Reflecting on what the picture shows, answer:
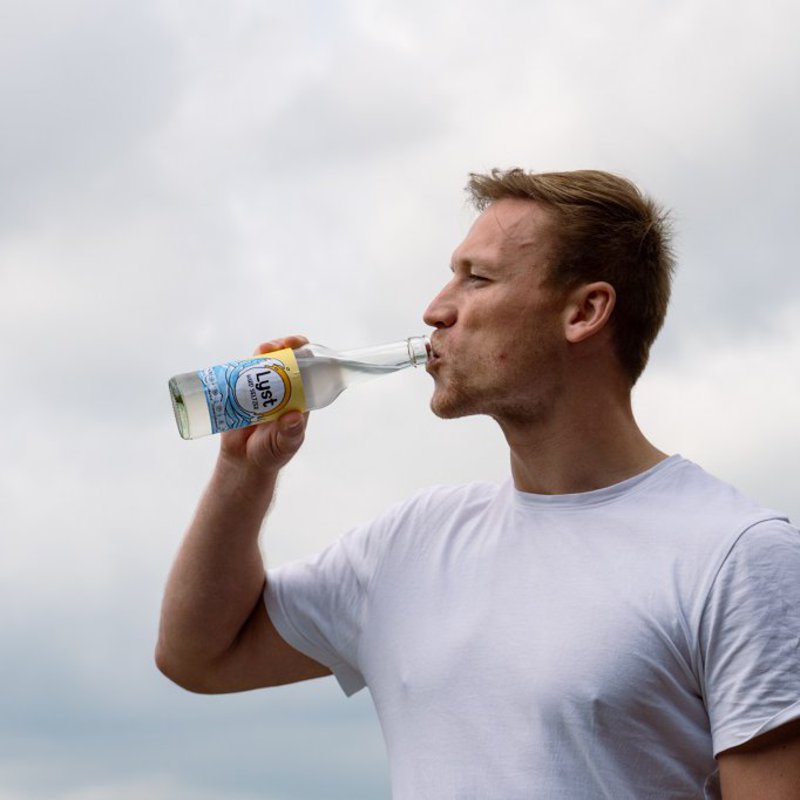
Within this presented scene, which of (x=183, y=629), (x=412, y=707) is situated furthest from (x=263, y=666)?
(x=412, y=707)

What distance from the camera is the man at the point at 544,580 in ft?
9.09

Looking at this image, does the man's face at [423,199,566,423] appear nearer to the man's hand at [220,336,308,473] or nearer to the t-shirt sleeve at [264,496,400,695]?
the man's hand at [220,336,308,473]

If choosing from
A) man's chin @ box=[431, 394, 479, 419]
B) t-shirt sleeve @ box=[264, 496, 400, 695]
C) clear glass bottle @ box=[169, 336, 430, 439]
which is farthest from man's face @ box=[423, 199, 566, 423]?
t-shirt sleeve @ box=[264, 496, 400, 695]

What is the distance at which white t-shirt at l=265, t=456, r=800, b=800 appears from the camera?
275cm

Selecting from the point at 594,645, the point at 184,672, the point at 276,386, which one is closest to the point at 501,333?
the point at 276,386

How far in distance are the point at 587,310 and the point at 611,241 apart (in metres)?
0.22

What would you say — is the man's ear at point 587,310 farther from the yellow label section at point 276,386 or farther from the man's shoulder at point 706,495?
the yellow label section at point 276,386

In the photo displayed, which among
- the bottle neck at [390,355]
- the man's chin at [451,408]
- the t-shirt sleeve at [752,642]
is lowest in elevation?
the t-shirt sleeve at [752,642]

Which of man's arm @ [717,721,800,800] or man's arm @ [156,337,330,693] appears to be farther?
man's arm @ [156,337,330,693]

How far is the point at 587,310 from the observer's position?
10.8ft

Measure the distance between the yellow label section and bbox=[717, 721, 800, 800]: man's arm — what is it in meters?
1.42

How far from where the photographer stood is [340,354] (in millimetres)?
3867

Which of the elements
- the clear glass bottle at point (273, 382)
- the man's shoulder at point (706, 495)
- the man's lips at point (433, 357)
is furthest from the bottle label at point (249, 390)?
the man's shoulder at point (706, 495)

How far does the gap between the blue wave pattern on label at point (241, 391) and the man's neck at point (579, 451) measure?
2.03 ft
